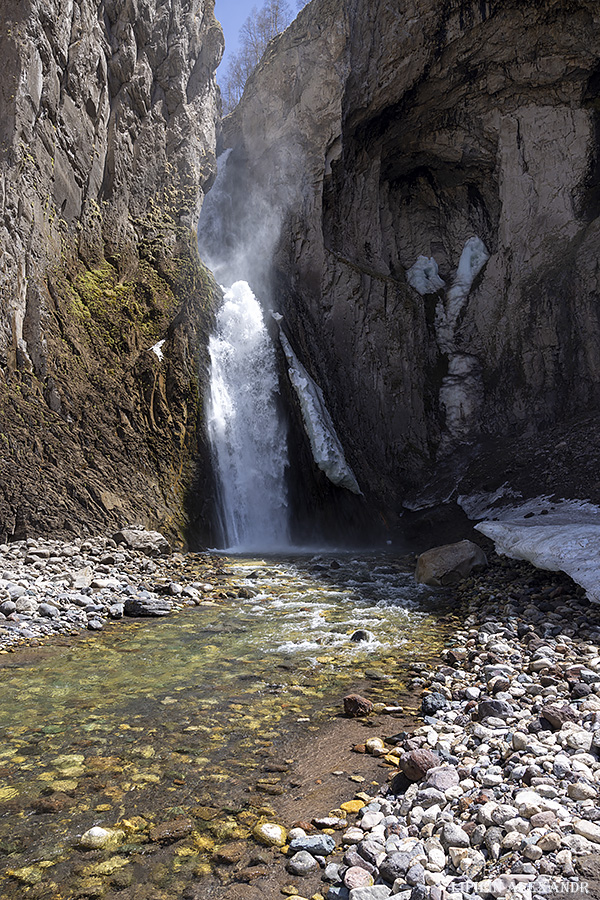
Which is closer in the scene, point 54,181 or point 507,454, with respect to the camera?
point 54,181

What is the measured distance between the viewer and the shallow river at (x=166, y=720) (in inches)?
111

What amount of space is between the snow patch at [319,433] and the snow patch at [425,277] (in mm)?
8724

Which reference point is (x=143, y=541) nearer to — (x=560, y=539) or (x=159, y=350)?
(x=159, y=350)

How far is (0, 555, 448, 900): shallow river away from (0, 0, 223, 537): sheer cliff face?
4.75 meters

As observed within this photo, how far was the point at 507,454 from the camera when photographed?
1738cm

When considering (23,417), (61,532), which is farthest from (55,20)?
(61,532)

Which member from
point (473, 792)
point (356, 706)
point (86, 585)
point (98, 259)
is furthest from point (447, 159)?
point (473, 792)

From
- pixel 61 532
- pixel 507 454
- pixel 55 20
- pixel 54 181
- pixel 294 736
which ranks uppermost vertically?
pixel 55 20

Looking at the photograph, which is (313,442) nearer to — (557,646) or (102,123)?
(102,123)

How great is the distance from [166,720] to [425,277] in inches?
899

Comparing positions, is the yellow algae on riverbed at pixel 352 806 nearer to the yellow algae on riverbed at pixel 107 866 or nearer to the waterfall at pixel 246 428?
the yellow algae on riverbed at pixel 107 866

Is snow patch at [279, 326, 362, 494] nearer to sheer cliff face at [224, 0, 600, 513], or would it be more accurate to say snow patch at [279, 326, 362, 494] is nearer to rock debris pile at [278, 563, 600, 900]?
sheer cliff face at [224, 0, 600, 513]

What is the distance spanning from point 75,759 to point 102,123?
15.0 metres

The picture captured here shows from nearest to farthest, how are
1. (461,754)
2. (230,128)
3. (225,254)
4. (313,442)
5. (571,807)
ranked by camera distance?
(571,807), (461,754), (313,442), (225,254), (230,128)
